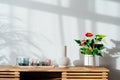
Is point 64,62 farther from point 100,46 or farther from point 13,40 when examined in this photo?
point 13,40

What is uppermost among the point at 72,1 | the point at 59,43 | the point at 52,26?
the point at 72,1

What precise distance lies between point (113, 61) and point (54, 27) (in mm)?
837

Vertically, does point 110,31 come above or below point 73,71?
above

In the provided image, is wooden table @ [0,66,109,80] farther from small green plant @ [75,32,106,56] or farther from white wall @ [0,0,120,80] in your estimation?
white wall @ [0,0,120,80]

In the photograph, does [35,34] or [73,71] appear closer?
[73,71]

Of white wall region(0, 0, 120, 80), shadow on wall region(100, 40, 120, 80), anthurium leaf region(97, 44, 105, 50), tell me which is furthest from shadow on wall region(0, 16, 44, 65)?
shadow on wall region(100, 40, 120, 80)

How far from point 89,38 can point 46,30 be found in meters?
0.53

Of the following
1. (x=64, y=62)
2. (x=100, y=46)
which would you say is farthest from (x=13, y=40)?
(x=100, y=46)

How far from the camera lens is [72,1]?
10.2ft

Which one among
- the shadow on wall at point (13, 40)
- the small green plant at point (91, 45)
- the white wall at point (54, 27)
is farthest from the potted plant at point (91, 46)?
the shadow on wall at point (13, 40)

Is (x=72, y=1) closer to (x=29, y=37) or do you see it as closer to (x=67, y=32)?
(x=67, y=32)

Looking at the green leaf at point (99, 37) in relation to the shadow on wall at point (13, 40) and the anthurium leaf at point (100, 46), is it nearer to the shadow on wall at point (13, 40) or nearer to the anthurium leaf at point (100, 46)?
the anthurium leaf at point (100, 46)

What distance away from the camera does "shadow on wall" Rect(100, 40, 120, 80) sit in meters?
3.11

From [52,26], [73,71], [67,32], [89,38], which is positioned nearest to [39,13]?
[52,26]
